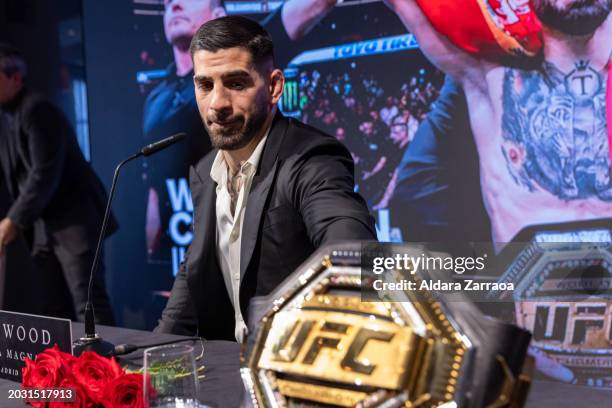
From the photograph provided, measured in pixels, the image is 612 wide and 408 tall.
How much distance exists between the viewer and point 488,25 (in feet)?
10.3

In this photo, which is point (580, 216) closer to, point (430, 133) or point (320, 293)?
point (430, 133)

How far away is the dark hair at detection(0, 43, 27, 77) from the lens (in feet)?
13.9

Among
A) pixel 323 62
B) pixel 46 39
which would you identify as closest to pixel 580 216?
pixel 323 62

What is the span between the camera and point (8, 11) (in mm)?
4871

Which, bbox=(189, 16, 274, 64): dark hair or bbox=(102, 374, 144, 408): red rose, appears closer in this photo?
bbox=(102, 374, 144, 408): red rose

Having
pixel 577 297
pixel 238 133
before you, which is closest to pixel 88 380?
pixel 238 133

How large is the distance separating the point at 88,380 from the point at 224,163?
3.52 ft

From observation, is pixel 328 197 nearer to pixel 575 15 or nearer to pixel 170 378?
pixel 170 378

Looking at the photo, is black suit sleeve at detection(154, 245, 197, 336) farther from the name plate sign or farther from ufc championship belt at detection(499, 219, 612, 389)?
ufc championship belt at detection(499, 219, 612, 389)

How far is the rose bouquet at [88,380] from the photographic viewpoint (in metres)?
1.07

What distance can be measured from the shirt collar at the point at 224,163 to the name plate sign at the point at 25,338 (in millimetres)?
768

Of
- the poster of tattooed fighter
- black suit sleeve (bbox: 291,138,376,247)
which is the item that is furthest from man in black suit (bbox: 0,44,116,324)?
black suit sleeve (bbox: 291,138,376,247)

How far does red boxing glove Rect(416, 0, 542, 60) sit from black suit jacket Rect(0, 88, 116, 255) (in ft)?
7.24

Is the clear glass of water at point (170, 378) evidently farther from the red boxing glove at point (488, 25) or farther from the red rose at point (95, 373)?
the red boxing glove at point (488, 25)
